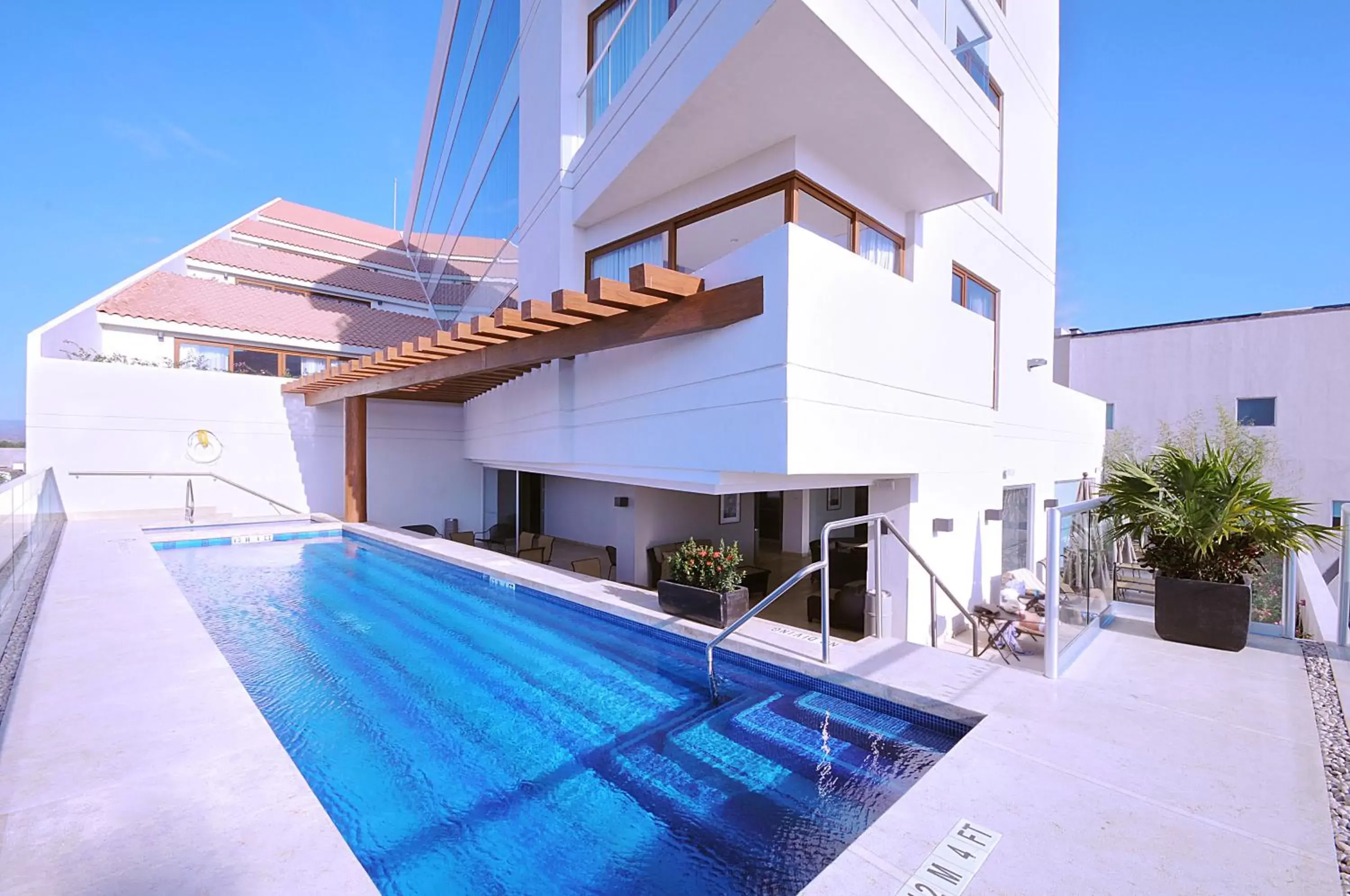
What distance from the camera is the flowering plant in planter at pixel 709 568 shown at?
638cm

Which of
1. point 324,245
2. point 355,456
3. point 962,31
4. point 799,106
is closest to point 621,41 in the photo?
point 799,106

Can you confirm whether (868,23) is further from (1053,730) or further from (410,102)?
(410,102)

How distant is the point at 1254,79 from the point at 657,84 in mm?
19703

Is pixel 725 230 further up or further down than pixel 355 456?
further up

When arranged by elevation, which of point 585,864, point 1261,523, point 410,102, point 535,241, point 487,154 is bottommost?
point 585,864

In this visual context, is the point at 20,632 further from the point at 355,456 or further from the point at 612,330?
the point at 355,456

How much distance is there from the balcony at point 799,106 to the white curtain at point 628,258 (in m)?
0.58

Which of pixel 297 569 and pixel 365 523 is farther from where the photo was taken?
pixel 365 523

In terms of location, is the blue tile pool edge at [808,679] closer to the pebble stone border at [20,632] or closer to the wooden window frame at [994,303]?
the pebble stone border at [20,632]

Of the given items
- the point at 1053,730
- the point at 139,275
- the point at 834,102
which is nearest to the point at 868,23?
the point at 834,102

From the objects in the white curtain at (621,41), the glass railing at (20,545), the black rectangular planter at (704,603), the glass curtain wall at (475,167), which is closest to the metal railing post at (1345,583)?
the black rectangular planter at (704,603)

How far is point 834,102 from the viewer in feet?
20.5

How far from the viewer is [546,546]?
13.5 metres

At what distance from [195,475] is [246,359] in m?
3.58
